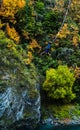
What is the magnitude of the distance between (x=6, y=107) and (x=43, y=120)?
9536mm

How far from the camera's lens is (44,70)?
2443 inches

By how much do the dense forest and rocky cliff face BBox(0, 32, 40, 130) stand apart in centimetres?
82

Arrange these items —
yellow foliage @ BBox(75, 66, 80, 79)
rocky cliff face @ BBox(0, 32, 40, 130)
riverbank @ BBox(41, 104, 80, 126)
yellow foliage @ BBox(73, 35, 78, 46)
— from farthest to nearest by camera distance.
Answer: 1. yellow foliage @ BBox(73, 35, 78, 46)
2. yellow foliage @ BBox(75, 66, 80, 79)
3. riverbank @ BBox(41, 104, 80, 126)
4. rocky cliff face @ BBox(0, 32, 40, 130)

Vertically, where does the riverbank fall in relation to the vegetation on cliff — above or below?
below

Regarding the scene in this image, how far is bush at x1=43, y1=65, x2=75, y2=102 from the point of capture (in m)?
57.7

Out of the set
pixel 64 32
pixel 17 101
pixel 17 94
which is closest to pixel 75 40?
pixel 64 32

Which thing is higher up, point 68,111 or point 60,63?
point 60,63

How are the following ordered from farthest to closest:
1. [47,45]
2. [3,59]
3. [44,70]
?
[47,45]
[44,70]
[3,59]

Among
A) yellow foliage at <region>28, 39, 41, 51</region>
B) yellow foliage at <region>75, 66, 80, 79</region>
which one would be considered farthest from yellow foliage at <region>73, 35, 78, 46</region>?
yellow foliage at <region>28, 39, 41, 51</region>

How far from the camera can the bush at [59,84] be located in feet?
189

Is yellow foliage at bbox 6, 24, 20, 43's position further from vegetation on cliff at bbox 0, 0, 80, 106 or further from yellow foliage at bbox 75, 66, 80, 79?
yellow foliage at bbox 75, 66, 80, 79

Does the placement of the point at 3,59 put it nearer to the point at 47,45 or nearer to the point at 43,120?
the point at 43,120

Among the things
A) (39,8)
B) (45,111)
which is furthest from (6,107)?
(39,8)

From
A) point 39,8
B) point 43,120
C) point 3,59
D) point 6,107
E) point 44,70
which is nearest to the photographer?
point 6,107
